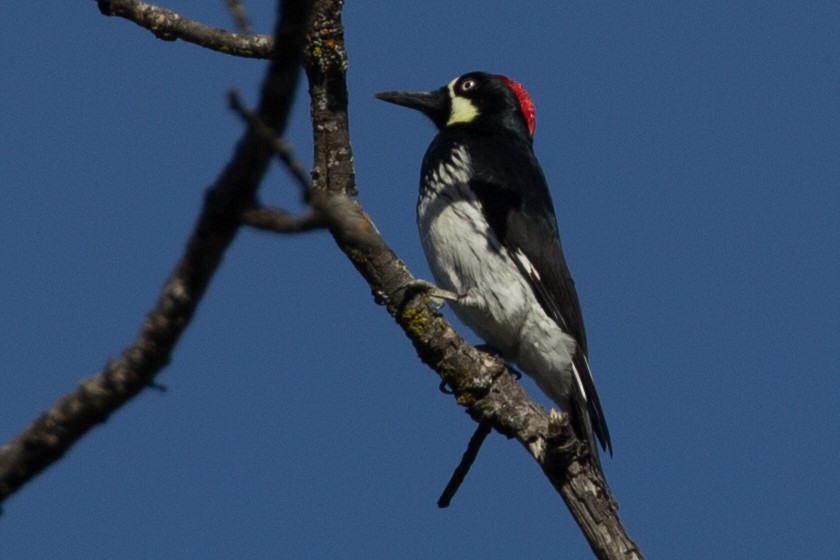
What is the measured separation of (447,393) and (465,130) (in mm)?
2499

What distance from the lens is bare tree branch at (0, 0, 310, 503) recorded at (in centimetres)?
201

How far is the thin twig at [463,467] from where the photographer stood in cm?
521

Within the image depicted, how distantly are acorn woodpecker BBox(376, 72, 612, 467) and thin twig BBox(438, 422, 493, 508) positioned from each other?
95 cm

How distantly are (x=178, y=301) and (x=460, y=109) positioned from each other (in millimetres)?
5767

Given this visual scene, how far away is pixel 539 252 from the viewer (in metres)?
6.59

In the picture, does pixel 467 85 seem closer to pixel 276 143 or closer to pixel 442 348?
pixel 442 348

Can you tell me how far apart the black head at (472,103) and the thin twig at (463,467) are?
3.07 m

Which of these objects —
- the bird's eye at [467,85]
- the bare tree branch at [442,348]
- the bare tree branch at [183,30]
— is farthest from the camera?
the bird's eye at [467,85]

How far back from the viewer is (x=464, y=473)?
525 cm

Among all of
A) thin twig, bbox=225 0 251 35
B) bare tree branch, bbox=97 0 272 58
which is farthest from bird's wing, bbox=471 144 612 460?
thin twig, bbox=225 0 251 35

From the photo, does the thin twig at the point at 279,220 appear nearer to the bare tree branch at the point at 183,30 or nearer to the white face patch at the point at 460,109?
the bare tree branch at the point at 183,30

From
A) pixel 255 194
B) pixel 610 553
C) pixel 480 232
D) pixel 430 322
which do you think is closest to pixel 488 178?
pixel 480 232

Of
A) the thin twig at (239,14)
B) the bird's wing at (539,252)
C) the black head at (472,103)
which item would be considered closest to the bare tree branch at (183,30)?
the thin twig at (239,14)

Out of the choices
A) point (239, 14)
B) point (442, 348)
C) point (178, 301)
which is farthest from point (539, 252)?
point (178, 301)
